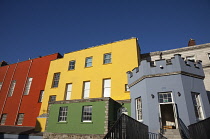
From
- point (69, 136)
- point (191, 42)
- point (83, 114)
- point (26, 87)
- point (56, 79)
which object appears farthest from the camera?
point (26, 87)

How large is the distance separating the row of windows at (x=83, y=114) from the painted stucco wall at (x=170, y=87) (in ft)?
14.4

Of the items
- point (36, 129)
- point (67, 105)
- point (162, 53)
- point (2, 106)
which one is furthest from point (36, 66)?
point (162, 53)

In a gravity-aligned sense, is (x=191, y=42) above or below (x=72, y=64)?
above

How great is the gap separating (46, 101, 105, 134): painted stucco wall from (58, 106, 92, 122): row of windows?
31 centimetres

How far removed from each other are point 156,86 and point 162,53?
1043cm

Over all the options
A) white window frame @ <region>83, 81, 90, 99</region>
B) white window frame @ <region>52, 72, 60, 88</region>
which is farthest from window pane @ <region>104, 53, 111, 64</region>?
white window frame @ <region>52, 72, 60, 88</region>

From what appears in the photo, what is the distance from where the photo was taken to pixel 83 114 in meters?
14.2

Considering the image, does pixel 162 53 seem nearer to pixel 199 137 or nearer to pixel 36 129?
pixel 199 137

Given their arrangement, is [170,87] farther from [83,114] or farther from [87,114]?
[83,114]

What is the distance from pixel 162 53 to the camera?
20.3m

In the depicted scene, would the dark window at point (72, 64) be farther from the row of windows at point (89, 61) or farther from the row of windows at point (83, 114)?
the row of windows at point (83, 114)

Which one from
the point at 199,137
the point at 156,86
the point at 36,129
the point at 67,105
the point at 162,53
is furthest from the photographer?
the point at 162,53

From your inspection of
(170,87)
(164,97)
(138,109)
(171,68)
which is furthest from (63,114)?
(171,68)

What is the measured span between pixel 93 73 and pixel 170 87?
10696 mm
